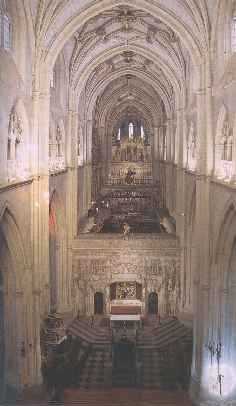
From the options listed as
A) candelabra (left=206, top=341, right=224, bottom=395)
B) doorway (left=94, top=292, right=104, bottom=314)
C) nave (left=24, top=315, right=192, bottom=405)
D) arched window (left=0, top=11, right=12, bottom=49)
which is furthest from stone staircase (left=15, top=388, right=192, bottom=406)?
arched window (left=0, top=11, right=12, bottom=49)

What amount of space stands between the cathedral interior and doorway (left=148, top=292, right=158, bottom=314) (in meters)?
0.10

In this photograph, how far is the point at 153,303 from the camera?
3512cm

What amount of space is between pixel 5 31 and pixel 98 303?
20.7 meters

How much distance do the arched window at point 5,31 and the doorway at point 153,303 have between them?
67.4 ft

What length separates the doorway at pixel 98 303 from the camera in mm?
34844

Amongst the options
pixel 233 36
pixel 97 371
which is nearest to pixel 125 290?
pixel 97 371

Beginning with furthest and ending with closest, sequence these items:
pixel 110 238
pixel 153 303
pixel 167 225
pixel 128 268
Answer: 1. pixel 167 225
2. pixel 153 303
3. pixel 128 268
4. pixel 110 238

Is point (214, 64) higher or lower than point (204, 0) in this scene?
lower

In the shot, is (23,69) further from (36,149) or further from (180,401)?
(180,401)

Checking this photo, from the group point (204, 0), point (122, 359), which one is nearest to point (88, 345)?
point (122, 359)

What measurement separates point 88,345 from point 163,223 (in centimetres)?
1292

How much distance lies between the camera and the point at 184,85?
31.8m

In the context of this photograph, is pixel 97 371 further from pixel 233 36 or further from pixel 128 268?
pixel 233 36

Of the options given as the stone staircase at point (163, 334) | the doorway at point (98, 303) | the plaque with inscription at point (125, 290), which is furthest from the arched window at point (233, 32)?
the doorway at point (98, 303)
